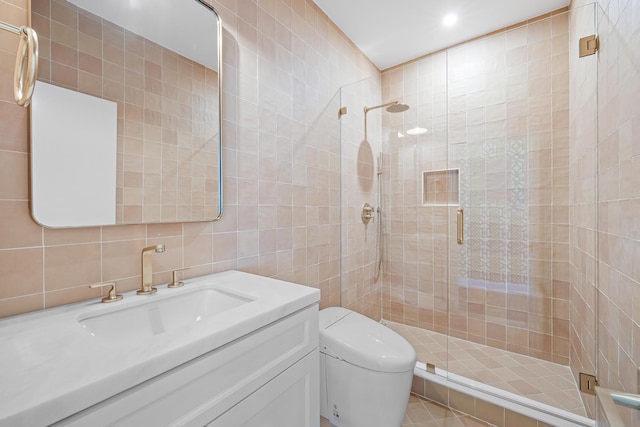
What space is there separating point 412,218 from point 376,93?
1.21 m

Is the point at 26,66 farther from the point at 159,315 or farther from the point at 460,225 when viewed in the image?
the point at 460,225

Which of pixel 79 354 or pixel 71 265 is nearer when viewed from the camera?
pixel 79 354

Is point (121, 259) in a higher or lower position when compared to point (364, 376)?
higher

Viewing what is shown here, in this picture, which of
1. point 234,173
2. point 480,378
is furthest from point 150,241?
point 480,378

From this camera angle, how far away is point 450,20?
1.98m

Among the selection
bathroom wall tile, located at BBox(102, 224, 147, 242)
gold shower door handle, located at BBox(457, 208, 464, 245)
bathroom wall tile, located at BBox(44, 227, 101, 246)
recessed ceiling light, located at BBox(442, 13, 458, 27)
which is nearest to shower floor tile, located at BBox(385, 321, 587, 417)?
gold shower door handle, located at BBox(457, 208, 464, 245)

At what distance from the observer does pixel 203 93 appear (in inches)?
47.1

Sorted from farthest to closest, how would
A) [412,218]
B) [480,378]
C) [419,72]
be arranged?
[419,72]
[412,218]
[480,378]

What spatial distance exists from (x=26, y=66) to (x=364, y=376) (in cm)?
158

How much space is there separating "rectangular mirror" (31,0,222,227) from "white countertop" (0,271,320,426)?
0.95ft

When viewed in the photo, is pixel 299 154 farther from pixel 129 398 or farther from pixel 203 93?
pixel 129 398

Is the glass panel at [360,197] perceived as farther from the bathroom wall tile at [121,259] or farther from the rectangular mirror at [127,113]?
the bathroom wall tile at [121,259]

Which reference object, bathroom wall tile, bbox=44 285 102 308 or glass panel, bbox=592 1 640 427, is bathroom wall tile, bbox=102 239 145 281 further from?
glass panel, bbox=592 1 640 427

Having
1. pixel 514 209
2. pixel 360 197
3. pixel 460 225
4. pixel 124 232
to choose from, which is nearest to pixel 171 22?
pixel 124 232
